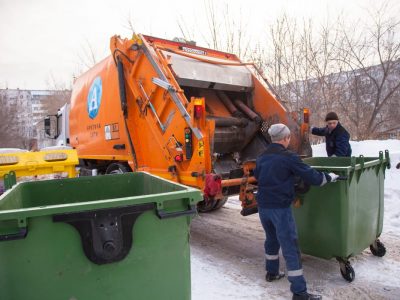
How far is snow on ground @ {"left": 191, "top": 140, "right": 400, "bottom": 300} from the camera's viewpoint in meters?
3.15

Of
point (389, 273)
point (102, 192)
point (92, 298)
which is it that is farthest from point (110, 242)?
point (389, 273)

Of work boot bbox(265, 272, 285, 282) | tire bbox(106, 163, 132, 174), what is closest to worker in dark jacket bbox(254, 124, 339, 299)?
work boot bbox(265, 272, 285, 282)

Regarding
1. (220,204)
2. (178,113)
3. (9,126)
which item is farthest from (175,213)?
(9,126)

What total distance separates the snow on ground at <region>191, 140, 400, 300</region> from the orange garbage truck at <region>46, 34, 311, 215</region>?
56 centimetres

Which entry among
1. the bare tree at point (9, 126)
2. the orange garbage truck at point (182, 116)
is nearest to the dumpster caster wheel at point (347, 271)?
the orange garbage truck at point (182, 116)

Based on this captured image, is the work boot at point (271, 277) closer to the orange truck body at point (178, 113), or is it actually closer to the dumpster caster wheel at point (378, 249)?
the orange truck body at point (178, 113)

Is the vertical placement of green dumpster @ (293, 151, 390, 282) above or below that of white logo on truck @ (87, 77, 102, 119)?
below

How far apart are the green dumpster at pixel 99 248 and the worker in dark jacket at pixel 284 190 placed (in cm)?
129

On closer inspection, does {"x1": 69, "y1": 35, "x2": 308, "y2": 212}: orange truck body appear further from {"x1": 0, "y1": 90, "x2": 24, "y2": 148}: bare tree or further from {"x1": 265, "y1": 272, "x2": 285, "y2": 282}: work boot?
{"x1": 0, "y1": 90, "x2": 24, "y2": 148}: bare tree

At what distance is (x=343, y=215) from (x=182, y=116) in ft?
6.54

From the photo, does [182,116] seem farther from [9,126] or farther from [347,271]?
[9,126]

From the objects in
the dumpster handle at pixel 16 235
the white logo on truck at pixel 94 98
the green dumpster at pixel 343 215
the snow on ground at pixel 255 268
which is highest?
the white logo on truck at pixel 94 98

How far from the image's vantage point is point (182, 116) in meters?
4.10

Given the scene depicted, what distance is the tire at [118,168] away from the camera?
17.7 ft
